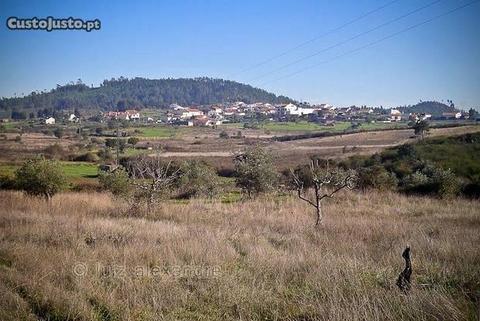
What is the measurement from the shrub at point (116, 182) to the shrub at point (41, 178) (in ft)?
13.0

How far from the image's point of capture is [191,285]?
21.4 ft

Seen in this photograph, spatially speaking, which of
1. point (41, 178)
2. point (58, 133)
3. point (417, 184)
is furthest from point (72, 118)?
point (417, 184)

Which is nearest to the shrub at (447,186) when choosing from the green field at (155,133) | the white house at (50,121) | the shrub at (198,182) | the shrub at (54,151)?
the shrub at (198,182)

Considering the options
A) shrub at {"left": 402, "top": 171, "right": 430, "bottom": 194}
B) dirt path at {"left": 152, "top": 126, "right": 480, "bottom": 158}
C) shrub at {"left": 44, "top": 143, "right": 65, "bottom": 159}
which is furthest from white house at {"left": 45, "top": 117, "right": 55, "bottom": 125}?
shrub at {"left": 402, "top": 171, "right": 430, "bottom": 194}

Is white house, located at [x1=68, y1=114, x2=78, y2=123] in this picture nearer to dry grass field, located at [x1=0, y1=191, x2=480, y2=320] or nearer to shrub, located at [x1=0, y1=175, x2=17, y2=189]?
shrub, located at [x1=0, y1=175, x2=17, y2=189]

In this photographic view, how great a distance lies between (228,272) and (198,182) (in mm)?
24373

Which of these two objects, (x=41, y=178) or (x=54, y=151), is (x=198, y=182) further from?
(x=54, y=151)

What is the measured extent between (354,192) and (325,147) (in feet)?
110

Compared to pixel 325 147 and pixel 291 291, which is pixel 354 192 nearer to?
pixel 291 291

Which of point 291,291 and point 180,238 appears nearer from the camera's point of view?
point 291,291

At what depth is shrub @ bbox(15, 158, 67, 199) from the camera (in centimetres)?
2094

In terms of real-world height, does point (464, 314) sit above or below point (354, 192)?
above

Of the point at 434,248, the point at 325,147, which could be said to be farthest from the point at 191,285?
the point at 325,147

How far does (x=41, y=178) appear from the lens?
2083cm
